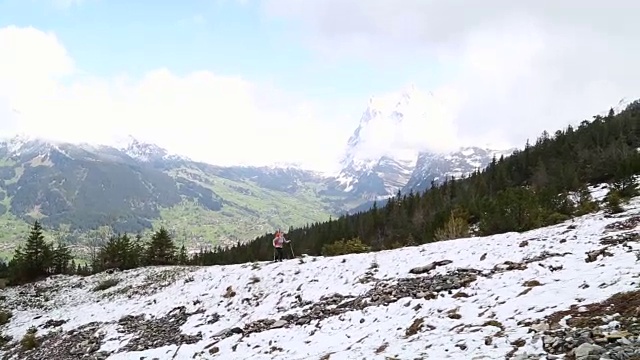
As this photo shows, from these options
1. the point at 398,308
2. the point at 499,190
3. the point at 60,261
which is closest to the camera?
the point at 398,308

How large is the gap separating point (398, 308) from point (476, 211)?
41281mm

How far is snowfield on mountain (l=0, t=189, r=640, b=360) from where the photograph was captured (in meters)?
12.6

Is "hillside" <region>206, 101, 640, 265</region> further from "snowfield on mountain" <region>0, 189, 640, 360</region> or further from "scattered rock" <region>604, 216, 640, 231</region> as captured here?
"snowfield on mountain" <region>0, 189, 640, 360</region>

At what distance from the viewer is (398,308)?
18.9 m

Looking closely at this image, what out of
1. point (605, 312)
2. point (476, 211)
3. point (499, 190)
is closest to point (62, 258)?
point (476, 211)

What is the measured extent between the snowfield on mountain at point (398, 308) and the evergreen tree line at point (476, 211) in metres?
5.68

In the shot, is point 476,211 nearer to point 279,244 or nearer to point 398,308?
point 279,244

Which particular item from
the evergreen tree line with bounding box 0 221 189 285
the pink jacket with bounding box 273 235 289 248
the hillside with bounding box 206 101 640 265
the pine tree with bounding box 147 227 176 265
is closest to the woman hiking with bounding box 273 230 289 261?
the pink jacket with bounding box 273 235 289 248

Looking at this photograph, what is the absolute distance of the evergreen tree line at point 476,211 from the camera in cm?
3322

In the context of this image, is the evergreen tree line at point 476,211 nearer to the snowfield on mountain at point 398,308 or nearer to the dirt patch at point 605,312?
the snowfield on mountain at point 398,308

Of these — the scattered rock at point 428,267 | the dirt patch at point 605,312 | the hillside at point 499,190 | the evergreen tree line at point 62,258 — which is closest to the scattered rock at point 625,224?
the scattered rock at point 428,267

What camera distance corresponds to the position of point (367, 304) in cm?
2061

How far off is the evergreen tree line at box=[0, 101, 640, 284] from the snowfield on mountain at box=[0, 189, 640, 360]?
5.68 meters

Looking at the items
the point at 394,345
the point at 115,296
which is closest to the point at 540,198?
the point at 394,345
